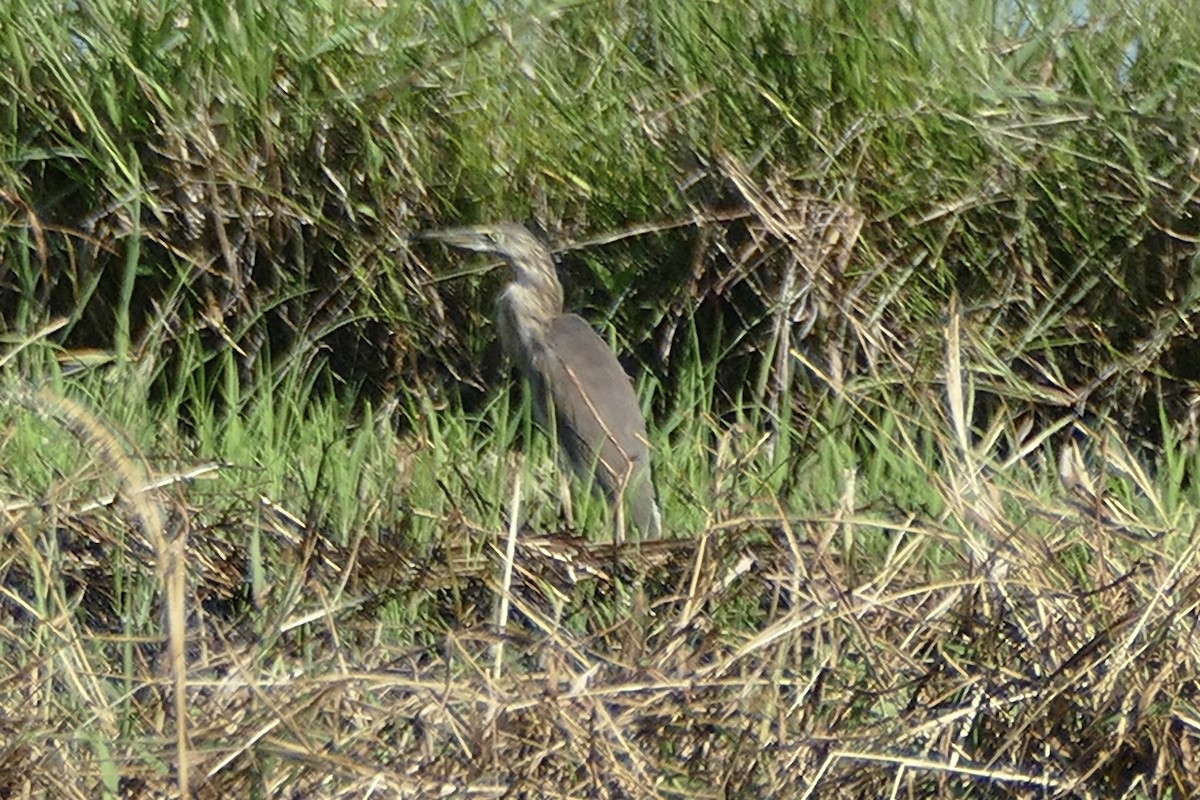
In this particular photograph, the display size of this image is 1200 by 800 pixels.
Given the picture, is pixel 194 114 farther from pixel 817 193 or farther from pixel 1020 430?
pixel 1020 430

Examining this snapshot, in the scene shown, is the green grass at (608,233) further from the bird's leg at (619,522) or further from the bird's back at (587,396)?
the bird's leg at (619,522)

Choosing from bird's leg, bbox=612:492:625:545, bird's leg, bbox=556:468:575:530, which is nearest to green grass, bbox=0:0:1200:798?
bird's leg, bbox=556:468:575:530

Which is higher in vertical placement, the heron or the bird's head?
the bird's head

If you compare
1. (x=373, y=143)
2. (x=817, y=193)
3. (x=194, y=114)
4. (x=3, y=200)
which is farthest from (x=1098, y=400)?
(x=3, y=200)

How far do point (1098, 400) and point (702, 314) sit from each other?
1126 mm

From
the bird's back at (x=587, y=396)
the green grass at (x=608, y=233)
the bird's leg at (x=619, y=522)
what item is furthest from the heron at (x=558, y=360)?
the bird's leg at (x=619, y=522)

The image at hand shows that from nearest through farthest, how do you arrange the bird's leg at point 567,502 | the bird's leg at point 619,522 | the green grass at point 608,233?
the bird's leg at point 619,522
the bird's leg at point 567,502
the green grass at point 608,233

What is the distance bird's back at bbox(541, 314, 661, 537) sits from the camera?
5273mm

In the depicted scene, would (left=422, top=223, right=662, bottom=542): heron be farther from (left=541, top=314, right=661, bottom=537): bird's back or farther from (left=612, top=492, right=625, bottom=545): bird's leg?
(left=612, top=492, right=625, bottom=545): bird's leg

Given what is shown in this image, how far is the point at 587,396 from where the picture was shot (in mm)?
5309

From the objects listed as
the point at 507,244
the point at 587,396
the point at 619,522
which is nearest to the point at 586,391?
the point at 587,396

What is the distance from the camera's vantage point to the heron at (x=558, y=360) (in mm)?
5312

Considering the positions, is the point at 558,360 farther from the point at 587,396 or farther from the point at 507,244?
Result: the point at 507,244

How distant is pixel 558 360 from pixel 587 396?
0.74 feet
